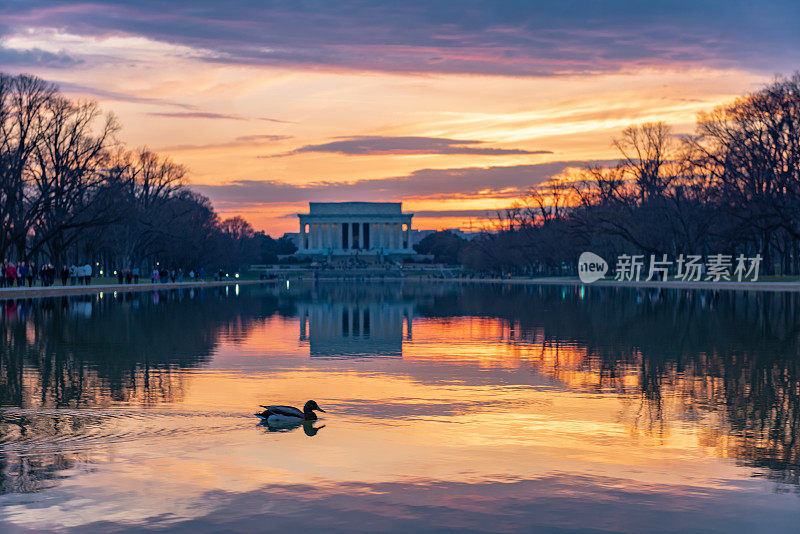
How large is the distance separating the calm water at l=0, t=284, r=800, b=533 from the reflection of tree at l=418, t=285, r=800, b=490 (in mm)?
75

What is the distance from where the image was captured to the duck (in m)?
13.1

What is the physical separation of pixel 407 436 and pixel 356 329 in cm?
2002

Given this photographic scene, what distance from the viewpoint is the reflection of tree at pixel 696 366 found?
12.6m

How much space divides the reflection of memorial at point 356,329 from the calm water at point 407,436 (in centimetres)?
32

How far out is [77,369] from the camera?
64.3 feet

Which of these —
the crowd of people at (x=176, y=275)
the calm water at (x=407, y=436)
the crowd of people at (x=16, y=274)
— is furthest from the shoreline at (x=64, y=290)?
the calm water at (x=407, y=436)

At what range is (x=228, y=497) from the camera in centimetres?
938

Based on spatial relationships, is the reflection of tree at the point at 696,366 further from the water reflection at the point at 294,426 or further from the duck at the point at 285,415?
the duck at the point at 285,415

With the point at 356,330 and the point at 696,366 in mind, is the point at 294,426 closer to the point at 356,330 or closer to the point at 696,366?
the point at 696,366

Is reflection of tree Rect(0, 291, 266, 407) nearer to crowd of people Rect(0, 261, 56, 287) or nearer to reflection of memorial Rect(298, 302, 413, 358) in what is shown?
reflection of memorial Rect(298, 302, 413, 358)

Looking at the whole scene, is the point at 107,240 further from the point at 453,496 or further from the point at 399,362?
the point at 453,496

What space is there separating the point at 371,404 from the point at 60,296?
47.1 metres

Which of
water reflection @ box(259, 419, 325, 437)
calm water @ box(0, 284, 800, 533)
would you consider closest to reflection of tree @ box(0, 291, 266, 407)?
calm water @ box(0, 284, 800, 533)

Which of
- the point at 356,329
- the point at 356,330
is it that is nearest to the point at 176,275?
the point at 356,329
